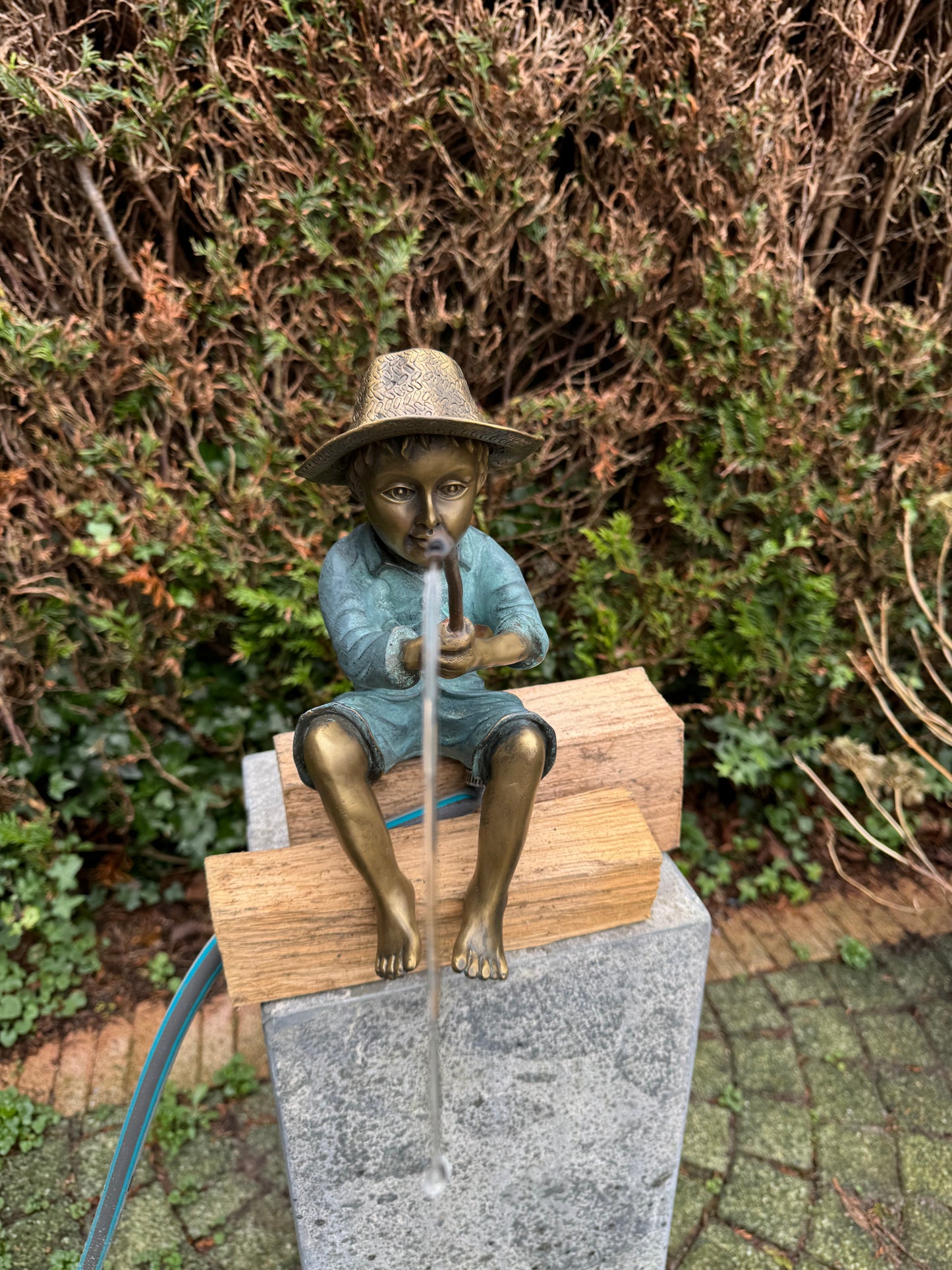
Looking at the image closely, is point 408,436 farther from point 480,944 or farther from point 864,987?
point 864,987

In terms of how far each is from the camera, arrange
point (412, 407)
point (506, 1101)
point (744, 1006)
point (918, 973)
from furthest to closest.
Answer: point (918, 973) → point (744, 1006) → point (506, 1101) → point (412, 407)

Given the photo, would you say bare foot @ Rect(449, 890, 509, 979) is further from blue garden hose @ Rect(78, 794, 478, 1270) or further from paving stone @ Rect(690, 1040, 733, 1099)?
paving stone @ Rect(690, 1040, 733, 1099)

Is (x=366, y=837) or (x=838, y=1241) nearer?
(x=366, y=837)

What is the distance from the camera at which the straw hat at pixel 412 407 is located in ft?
5.16

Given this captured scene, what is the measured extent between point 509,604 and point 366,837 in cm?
60

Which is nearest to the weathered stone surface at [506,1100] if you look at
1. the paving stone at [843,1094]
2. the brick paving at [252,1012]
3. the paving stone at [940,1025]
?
the paving stone at [843,1094]

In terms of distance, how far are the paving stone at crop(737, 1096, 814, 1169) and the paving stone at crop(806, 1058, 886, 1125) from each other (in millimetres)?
79

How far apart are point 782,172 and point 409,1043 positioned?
307 centimetres

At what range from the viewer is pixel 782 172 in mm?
3070

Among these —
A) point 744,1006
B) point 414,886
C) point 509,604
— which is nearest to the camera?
point 414,886

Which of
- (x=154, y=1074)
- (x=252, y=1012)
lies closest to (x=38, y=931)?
(x=252, y=1012)

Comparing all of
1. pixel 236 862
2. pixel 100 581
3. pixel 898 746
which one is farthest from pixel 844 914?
pixel 100 581

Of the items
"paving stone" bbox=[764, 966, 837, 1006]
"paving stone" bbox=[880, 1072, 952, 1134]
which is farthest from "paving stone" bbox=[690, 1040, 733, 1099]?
"paving stone" bbox=[880, 1072, 952, 1134]

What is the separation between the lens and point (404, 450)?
1613 mm
